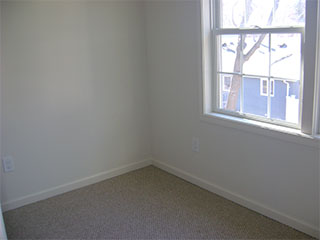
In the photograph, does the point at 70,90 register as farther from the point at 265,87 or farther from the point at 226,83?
the point at 265,87

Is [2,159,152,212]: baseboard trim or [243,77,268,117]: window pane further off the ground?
[243,77,268,117]: window pane

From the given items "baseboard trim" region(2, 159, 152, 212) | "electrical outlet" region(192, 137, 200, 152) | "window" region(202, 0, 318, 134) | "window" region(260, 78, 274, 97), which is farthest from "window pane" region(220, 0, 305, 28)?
"baseboard trim" region(2, 159, 152, 212)

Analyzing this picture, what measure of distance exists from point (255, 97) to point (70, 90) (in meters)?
1.53

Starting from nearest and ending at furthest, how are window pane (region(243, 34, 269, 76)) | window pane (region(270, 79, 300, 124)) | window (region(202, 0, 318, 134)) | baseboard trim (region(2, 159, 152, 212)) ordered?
window (region(202, 0, 318, 134)) → window pane (region(270, 79, 300, 124)) → window pane (region(243, 34, 269, 76)) → baseboard trim (region(2, 159, 152, 212))

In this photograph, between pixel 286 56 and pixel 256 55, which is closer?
pixel 286 56

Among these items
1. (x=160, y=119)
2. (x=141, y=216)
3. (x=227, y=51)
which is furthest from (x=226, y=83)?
(x=141, y=216)

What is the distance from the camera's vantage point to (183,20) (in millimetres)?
3080

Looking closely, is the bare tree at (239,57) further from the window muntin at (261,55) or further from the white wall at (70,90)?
the white wall at (70,90)

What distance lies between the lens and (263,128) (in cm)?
261

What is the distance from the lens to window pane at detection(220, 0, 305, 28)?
7.67ft

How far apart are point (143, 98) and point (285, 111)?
4.96 feet

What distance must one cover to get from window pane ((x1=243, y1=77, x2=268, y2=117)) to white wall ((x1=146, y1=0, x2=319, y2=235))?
18 cm

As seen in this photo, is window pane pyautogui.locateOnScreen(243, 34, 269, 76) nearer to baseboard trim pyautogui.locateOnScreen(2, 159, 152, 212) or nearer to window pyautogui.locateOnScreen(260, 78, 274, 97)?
window pyautogui.locateOnScreen(260, 78, 274, 97)

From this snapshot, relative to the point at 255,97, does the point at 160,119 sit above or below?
below
